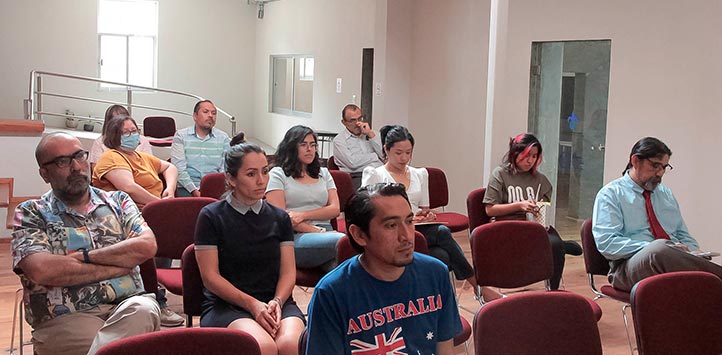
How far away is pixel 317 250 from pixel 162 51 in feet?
36.3

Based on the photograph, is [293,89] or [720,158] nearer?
[720,158]

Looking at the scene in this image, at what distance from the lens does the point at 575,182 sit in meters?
7.83

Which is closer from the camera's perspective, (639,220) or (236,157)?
(236,157)

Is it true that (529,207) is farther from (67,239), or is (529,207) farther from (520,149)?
(67,239)

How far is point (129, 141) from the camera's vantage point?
18.6 feet

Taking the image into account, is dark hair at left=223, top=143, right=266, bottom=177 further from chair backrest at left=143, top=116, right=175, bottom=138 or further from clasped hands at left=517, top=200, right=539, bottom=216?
chair backrest at left=143, top=116, right=175, bottom=138

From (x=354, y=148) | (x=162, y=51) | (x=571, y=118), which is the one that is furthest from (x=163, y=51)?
(x=571, y=118)

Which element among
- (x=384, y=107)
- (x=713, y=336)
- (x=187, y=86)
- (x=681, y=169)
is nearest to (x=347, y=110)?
(x=384, y=107)

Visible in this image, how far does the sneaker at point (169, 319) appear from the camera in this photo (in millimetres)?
4828

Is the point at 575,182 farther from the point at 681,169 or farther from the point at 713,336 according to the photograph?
the point at 713,336

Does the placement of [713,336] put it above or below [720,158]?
below

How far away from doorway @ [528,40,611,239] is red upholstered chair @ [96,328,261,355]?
5586 millimetres

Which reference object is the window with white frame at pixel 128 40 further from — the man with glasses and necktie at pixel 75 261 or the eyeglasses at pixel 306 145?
the man with glasses and necktie at pixel 75 261

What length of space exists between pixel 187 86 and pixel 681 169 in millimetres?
10556
